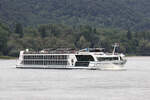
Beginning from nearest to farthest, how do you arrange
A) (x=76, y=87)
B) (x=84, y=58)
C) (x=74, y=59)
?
(x=76, y=87)
(x=84, y=58)
(x=74, y=59)

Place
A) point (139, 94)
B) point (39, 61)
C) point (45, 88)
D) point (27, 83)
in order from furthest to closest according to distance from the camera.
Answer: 1. point (39, 61)
2. point (27, 83)
3. point (45, 88)
4. point (139, 94)

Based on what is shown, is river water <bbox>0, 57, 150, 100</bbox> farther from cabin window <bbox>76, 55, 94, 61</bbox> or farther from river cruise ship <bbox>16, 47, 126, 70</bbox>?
cabin window <bbox>76, 55, 94, 61</bbox>

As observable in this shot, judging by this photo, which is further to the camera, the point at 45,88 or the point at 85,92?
the point at 45,88

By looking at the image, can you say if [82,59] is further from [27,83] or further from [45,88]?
[45,88]

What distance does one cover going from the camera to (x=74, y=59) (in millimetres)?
111062

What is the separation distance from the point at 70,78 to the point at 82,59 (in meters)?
18.6

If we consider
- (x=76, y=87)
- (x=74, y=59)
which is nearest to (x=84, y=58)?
(x=74, y=59)

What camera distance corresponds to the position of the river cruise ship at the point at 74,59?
10794 centimetres

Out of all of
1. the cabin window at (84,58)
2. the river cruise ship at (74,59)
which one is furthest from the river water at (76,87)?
the cabin window at (84,58)

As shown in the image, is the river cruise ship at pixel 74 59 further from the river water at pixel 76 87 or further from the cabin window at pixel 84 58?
the river water at pixel 76 87

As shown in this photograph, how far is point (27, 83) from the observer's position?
8325 cm

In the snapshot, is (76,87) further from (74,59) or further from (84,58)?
(74,59)

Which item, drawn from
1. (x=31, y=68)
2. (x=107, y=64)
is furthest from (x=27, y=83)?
(x=31, y=68)

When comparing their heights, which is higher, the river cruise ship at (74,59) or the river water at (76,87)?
the river cruise ship at (74,59)
